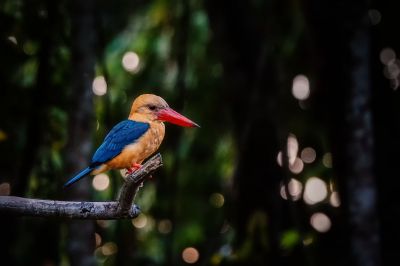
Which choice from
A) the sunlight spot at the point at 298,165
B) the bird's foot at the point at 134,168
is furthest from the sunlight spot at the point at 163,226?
the bird's foot at the point at 134,168

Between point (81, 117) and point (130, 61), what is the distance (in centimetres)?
498

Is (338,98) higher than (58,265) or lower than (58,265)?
higher

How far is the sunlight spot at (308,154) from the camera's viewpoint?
9719 mm

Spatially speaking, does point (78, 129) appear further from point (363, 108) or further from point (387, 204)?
point (387, 204)

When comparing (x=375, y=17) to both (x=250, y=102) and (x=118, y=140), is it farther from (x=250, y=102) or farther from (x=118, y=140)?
(x=118, y=140)

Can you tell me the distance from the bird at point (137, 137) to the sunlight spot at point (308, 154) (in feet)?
23.8

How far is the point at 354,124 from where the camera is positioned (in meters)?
6.40

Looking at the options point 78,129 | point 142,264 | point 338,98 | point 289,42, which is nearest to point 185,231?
point 142,264

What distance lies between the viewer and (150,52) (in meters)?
9.65

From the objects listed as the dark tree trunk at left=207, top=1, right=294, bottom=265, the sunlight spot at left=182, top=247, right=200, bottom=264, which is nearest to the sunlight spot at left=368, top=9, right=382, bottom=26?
the dark tree trunk at left=207, top=1, right=294, bottom=265

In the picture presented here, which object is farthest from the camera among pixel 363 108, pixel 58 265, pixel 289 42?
pixel 289 42

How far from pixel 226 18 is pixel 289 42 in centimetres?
123

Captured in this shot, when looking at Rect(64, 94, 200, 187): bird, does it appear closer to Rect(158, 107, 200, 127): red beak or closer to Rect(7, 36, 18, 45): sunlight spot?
Rect(158, 107, 200, 127): red beak

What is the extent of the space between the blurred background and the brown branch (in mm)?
1939
